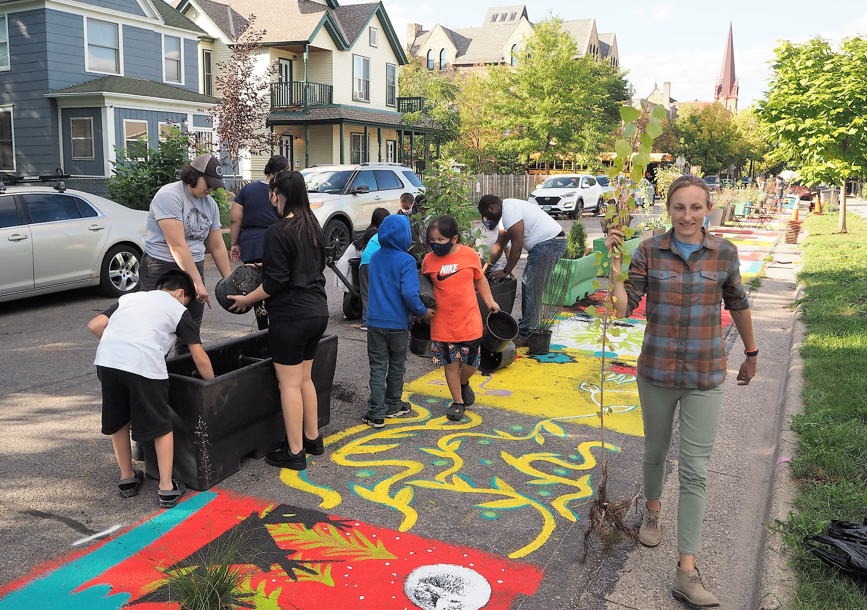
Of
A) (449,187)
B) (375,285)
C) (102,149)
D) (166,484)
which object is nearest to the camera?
(166,484)

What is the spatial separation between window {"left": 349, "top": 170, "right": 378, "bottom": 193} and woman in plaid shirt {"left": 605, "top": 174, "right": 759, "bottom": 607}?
41.0 ft

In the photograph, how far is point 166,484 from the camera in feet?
13.7

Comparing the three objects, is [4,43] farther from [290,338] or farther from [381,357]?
[290,338]

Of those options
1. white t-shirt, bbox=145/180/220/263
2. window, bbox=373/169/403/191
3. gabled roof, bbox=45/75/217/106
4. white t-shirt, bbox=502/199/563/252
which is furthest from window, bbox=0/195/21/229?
gabled roof, bbox=45/75/217/106

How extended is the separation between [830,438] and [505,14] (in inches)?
3419

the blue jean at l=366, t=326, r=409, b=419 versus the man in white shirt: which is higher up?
the man in white shirt

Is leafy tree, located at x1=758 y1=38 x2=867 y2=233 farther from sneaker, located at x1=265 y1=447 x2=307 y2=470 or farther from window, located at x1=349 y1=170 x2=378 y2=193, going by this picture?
sneaker, located at x1=265 y1=447 x2=307 y2=470

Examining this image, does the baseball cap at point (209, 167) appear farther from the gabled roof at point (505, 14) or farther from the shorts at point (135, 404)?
the gabled roof at point (505, 14)

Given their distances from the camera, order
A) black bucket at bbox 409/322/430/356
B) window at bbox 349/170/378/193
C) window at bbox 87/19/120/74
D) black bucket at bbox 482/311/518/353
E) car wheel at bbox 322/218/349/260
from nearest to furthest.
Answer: black bucket at bbox 482/311/518/353 < black bucket at bbox 409/322/430/356 < car wheel at bbox 322/218/349/260 < window at bbox 349/170/378/193 < window at bbox 87/19/120/74

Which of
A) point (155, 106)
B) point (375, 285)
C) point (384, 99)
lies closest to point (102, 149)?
point (155, 106)

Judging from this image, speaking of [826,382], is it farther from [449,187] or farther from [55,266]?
[55,266]

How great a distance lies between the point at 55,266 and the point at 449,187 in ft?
18.1

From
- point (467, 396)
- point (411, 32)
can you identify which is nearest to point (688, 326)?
point (467, 396)

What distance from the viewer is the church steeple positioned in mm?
140625
